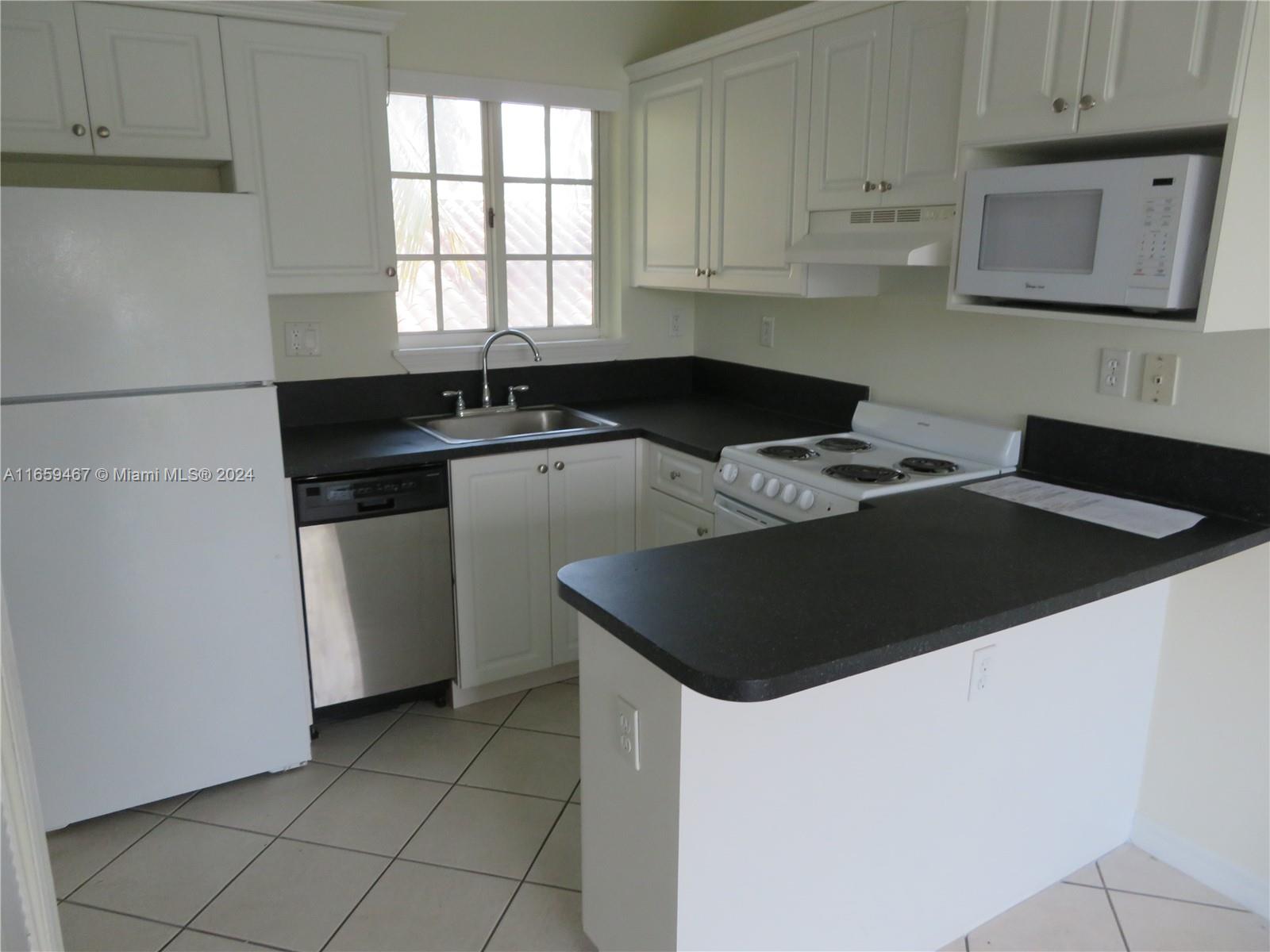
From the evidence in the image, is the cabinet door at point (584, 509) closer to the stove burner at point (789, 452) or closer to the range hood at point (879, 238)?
the stove burner at point (789, 452)

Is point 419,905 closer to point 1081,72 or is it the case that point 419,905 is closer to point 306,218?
point 306,218

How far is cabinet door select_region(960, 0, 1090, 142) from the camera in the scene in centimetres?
183

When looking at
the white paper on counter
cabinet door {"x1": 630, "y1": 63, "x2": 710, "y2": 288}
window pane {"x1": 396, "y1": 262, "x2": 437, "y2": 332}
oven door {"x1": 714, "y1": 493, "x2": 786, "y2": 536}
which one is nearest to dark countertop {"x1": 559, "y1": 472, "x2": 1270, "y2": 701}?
the white paper on counter

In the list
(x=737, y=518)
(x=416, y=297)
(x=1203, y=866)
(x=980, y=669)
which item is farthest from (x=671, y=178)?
(x=1203, y=866)

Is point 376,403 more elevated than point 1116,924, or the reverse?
point 376,403

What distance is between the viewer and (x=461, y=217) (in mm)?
3285

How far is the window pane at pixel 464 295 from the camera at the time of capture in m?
3.31

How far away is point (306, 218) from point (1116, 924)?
2871mm

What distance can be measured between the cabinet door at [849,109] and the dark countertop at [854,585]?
999 millimetres

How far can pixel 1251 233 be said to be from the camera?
174 cm

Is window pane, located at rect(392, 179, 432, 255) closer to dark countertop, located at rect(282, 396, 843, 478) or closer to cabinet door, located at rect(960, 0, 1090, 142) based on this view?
dark countertop, located at rect(282, 396, 843, 478)

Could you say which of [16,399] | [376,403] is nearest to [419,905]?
[16,399]

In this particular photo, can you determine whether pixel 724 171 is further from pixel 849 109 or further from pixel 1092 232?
pixel 1092 232

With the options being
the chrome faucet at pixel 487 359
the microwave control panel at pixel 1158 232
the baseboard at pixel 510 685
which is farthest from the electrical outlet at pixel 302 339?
the microwave control panel at pixel 1158 232
